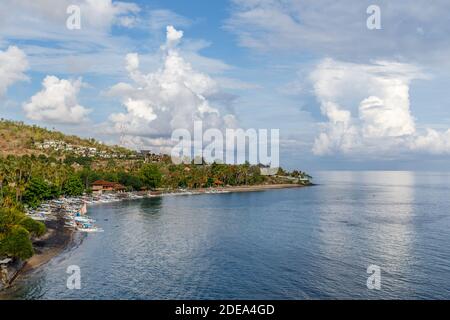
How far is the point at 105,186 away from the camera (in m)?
175

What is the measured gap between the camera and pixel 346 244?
254 feet

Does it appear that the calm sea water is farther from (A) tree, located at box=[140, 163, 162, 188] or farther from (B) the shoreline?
(A) tree, located at box=[140, 163, 162, 188]

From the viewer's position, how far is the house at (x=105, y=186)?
567ft

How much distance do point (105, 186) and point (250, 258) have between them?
12081 centimetres

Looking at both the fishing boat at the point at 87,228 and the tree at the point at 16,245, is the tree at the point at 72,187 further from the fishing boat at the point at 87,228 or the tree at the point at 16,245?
the tree at the point at 16,245

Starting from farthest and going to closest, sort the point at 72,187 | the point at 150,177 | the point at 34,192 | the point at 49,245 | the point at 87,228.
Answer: the point at 150,177 < the point at 72,187 < the point at 34,192 < the point at 87,228 < the point at 49,245

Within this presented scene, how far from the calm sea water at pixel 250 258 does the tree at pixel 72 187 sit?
118ft

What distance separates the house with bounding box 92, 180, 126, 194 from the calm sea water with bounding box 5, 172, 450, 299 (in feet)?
196

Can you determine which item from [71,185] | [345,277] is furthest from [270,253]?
[71,185]

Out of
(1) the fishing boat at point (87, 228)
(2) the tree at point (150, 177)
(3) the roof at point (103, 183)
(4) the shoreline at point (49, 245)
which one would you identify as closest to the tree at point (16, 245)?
(4) the shoreline at point (49, 245)

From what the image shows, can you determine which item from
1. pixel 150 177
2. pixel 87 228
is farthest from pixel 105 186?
pixel 87 228

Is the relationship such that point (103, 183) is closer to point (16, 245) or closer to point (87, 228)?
point (87, 228)
